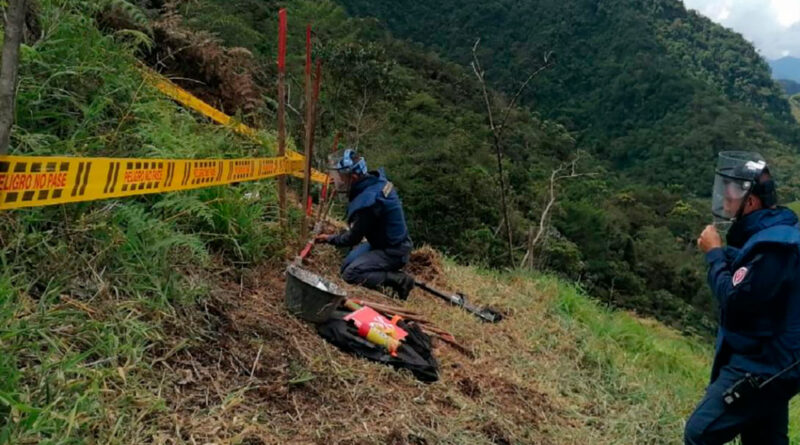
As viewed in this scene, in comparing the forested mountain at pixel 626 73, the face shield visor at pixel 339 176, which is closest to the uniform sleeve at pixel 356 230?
the face shield visor at pixel 339 176

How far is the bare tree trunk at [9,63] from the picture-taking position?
1.77 metres

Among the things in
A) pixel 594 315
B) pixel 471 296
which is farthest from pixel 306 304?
pixel 594 315

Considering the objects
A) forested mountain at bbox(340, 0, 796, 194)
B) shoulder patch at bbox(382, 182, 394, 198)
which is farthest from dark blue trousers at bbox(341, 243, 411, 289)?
forested mountain at bbox(340, 0, 796, 194)

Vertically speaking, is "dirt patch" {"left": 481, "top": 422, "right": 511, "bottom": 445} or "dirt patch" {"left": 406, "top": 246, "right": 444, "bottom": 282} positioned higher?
"dirt patch" {"left": 481, "top": 422, "right": 511, "bottom": 445}

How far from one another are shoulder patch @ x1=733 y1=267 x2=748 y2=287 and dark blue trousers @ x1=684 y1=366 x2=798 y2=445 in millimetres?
465

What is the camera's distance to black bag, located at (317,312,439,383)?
3408mm

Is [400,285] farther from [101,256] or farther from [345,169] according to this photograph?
[101,256]

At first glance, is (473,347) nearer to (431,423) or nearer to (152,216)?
(431,423)

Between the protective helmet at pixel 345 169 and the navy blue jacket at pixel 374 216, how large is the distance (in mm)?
79

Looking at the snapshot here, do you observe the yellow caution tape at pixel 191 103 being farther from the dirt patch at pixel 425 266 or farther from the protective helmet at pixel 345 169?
the dirt patch at pixel 425 266

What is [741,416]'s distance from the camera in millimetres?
3029

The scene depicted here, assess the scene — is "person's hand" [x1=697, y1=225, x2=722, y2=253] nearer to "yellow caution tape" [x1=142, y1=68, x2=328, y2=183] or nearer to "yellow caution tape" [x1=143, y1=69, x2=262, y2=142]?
"yellow caution tape" [x1=142, y1=68, x2=328, y2=183]

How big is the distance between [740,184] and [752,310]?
64 cm

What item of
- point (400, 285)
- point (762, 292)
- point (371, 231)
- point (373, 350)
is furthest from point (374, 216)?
point (762, 292)
